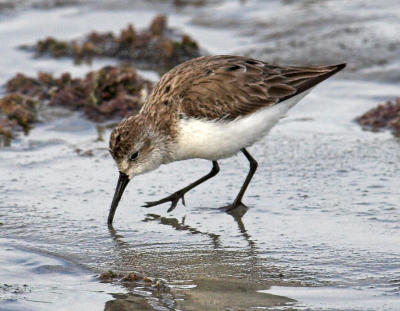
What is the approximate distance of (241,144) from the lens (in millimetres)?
6977

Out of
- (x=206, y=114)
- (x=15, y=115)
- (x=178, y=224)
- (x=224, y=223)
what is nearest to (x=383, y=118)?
(x=206, y=114)

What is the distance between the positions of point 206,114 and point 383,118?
3044mm

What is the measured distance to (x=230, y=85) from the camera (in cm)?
709

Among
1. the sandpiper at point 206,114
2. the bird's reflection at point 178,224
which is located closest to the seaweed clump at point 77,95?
the sandpiper at point 206,114

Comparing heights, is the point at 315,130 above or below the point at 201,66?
below

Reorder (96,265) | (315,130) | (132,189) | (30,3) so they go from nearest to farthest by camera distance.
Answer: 1. (96,265)
2. (132,189)
3. (315,130)
4. (30,3)

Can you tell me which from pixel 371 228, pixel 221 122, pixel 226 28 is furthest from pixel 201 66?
pixel 226 28

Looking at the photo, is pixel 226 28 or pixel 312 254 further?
pixel 226 28

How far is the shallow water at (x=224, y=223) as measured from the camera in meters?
5.29

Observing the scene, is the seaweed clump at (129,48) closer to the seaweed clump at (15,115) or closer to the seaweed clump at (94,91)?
the seaweed clump at (94,91)

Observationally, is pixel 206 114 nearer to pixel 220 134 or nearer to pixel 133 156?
pixel 220 134

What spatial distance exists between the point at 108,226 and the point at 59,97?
12.1 feet

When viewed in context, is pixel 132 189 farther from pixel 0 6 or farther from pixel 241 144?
pixel 0 6

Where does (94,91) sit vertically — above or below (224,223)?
above
